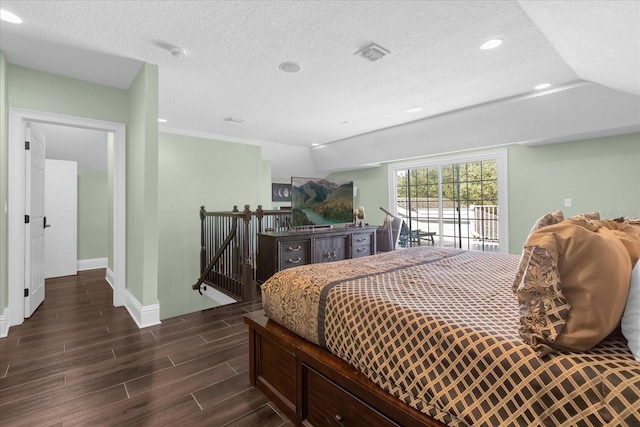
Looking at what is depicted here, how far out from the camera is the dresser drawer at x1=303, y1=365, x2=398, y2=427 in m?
1.24

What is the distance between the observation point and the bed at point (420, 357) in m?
0.81

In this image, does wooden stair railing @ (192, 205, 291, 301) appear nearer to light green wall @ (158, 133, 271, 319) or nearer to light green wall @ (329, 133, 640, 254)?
light green wall @ (158, 133, 271, 319)

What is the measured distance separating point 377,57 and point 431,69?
0.68 metres

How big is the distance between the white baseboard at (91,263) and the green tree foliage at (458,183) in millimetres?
6334

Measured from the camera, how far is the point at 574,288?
85 cm

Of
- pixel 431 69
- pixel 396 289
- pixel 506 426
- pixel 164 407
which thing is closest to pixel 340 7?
pixel 431 69

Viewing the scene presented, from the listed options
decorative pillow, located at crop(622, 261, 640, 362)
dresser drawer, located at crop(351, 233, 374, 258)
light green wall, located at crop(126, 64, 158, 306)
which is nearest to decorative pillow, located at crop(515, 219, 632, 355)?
decorative pillow, located at crop(622, 261, 640, 362)

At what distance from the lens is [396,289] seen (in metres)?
1.54

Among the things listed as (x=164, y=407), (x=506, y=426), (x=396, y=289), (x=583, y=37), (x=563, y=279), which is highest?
(x=583, y=37)

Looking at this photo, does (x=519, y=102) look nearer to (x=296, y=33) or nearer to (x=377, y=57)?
(x=377, y=57)

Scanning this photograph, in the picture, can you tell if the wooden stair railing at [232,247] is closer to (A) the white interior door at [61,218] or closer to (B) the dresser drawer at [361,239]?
(B) the dresser drawer at [361,239]

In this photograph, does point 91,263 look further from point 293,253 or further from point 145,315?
point 293,253

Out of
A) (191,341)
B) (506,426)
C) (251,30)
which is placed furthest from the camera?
(191,341)

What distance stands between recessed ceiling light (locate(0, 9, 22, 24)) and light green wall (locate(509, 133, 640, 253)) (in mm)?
5964
